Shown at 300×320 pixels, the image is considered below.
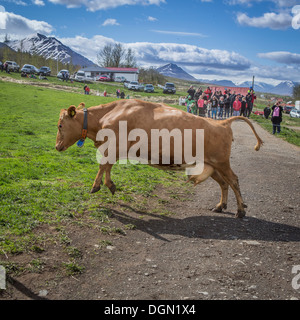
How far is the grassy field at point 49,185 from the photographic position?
5891 millimetres

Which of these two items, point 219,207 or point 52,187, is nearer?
point 219,207

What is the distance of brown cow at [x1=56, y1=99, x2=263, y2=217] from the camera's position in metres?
7.18

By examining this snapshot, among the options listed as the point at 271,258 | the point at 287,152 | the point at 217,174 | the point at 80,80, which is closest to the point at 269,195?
the point at 217,174

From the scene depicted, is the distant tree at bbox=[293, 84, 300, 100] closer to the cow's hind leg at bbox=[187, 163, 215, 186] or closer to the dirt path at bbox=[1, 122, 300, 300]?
the dirt path at bbox=[1, 122, 300, 300]

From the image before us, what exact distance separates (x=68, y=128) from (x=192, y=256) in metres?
3.95

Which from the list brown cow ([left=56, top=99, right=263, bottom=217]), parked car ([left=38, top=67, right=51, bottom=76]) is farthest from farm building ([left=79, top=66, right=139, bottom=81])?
brown cow ([left=56, top=99, right=263, bottom=217])

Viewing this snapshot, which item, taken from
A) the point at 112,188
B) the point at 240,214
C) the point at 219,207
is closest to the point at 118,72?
the point at 112,188

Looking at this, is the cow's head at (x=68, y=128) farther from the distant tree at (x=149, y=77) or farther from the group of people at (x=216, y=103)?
the distant tree at (x=149, y=77)

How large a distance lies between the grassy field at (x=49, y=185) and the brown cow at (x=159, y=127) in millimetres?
758

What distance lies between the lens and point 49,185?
26.1 ft

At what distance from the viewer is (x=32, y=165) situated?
9.55 m

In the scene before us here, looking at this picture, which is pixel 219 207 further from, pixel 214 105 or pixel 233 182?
pixel 214 105

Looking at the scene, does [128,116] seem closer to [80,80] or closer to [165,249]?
[165,249]

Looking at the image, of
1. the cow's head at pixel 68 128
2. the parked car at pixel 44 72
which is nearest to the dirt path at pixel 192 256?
the cow's head at pixel 68 128
